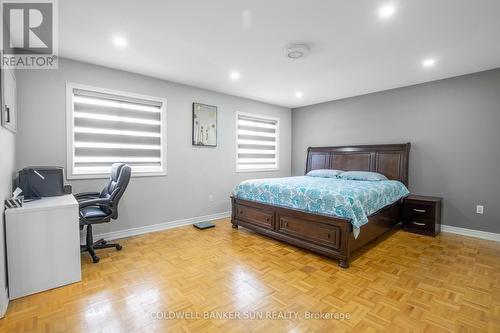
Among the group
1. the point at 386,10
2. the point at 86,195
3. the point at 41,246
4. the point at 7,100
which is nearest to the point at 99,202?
the point at 86,195

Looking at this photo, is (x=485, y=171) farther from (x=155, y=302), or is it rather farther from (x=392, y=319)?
(x=155, y=302)

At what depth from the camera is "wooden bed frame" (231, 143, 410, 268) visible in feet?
8.82

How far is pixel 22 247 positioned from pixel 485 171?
558 centimetres

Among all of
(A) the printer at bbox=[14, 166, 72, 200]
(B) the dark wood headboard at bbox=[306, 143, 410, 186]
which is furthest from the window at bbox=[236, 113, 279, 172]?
(A) the printer at bbox=[14, 166, 72, 200]

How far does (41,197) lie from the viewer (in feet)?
8.35

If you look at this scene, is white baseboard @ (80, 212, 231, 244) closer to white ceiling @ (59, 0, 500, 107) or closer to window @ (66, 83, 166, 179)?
window @ (66, 83, 166, 179)

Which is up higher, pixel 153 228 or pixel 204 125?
pixel 204 125

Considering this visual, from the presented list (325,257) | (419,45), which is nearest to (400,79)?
(419,45)

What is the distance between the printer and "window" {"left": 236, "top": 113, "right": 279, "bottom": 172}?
2949 millimetres

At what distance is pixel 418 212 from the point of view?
3748 mm

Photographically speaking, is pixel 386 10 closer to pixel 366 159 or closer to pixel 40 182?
pixel 366 159

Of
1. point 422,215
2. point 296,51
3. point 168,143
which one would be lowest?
point 422,215

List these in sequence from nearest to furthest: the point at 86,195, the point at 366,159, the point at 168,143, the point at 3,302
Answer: the point at 3,302 < the point at 86,195 < the point at 168,143 < the point at 366,159

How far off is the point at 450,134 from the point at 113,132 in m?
5.13
